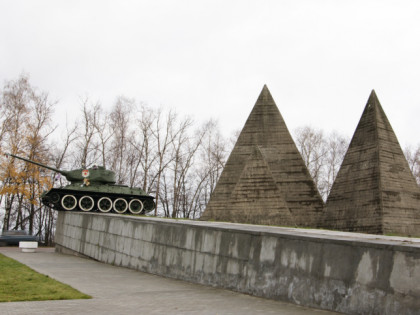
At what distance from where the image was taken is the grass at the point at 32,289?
6555 millimetres

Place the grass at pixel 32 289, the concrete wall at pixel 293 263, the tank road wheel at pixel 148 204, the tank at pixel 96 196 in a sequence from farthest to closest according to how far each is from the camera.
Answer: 1. the tank road wheel at pixel 148 204
2. the tank at pixel 96 196
3. the grass at pixel 32 289
4. the concrete wall at pixel 293 263

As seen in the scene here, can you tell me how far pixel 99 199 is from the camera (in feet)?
72.7

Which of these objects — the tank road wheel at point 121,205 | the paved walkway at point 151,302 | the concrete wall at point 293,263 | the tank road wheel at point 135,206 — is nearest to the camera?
the concrete wall at point 293,263

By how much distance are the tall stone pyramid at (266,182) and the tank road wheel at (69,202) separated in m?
6.92

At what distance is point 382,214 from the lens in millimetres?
14141

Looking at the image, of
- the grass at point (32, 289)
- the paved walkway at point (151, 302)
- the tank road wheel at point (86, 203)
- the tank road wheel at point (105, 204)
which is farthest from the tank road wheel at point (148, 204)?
the paved walkway at point (151, 302)

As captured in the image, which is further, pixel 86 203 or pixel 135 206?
pixel 135 206

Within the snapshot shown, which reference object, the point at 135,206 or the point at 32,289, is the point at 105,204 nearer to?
the point at 135,206

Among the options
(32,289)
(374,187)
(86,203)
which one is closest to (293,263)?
(32,289)

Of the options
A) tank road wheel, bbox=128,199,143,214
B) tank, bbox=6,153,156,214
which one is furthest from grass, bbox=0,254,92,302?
tank road wheel, bbox=128,199,143,214

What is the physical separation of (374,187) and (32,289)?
1114cm

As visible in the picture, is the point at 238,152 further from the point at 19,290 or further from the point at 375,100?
the point at 19,290

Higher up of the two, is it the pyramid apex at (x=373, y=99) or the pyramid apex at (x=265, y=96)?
the pyramid apex at (x=265, y=96)

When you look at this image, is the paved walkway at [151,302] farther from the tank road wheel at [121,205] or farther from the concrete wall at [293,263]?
the tank road wheel at [121,205]
